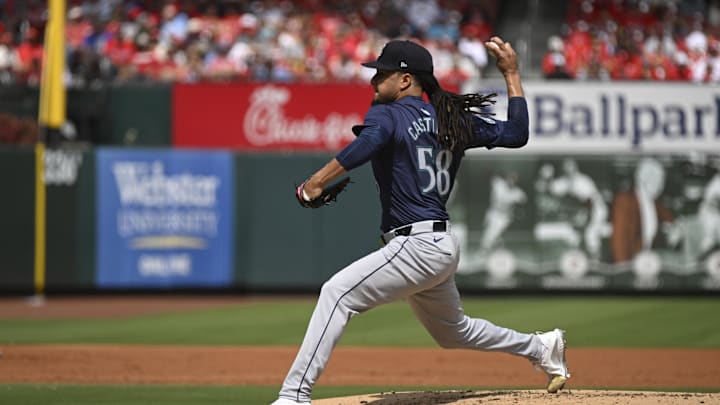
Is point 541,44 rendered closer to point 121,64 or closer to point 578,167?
point 578,167

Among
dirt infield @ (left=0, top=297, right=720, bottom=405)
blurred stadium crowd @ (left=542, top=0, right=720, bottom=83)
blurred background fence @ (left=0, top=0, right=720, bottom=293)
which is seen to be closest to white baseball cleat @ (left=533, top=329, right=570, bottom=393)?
dirt infield @ (left=0, top=297, right=720, bottom=405)

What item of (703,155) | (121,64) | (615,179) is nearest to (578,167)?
(615,179)

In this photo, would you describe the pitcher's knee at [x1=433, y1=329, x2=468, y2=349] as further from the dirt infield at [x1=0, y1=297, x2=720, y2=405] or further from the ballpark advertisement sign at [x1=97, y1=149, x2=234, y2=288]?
the ballpark advertisement sign at [x1=97, y1=149, x2=234, y2=288]

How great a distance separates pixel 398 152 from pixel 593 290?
1151 centimetres

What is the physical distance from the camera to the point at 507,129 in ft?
20.3

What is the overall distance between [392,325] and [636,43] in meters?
7.91

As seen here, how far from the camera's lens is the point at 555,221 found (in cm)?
1678

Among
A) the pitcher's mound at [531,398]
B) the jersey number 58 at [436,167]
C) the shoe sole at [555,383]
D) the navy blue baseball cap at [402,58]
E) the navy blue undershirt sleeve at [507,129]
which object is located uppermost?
the navy blue baseball cap at [402,58]

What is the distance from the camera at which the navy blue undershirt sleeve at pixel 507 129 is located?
6.14m

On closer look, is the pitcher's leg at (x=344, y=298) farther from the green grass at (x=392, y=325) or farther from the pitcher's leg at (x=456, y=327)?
the green grass at (x=392, y=325)

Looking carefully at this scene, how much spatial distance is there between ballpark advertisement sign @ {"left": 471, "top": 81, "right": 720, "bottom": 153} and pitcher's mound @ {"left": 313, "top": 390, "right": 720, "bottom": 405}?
1158 cm

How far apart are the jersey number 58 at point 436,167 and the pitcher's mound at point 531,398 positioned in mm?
1241

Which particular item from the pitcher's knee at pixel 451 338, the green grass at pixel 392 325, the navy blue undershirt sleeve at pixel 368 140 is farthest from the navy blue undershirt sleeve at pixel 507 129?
the green grass at pixel 392 325

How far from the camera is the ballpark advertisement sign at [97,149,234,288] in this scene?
16.8 meters
